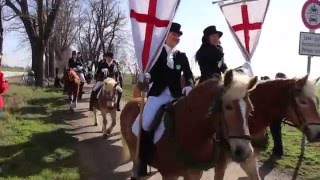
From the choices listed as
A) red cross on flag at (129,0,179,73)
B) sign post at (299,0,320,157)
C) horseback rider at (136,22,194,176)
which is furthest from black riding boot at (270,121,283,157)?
red cross on flag at (129,0,179,73)

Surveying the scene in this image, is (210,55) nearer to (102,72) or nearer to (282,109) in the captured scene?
(282,109)

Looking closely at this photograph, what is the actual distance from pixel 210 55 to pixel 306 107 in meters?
1.65

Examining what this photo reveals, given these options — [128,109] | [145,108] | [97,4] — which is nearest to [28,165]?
[128,109]

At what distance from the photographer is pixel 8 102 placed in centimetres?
1659

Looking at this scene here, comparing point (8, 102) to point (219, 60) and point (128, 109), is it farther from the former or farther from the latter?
point (219, 60)

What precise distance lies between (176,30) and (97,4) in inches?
1838

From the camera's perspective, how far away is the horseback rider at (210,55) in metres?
6.57

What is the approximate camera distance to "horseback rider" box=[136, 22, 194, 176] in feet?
17.8

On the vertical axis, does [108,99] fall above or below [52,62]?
below

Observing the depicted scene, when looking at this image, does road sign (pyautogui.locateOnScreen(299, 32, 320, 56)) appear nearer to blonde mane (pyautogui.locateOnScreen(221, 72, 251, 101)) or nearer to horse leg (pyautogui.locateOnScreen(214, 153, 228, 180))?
horse leg (pyautogui.locateOnScreen(214, 153, 228, 180))

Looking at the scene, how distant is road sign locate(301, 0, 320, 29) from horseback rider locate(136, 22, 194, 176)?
4358mm

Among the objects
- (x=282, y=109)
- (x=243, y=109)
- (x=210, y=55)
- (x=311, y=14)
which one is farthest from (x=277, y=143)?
(x=243, y=109)

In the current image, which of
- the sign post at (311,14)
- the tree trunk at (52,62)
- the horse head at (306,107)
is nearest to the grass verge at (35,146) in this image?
the horse head at (306,107)

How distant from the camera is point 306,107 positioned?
5.64 m
